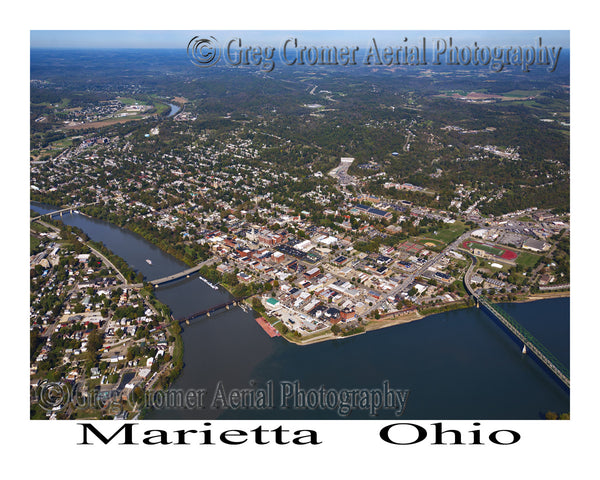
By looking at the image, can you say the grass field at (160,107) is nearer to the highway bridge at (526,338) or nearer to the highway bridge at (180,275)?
the highway bridge at (180,275)

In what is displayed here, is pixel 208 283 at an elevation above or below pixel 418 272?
below

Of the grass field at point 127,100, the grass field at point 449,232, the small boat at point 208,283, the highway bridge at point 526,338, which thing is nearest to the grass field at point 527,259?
the grass field at point 449,232

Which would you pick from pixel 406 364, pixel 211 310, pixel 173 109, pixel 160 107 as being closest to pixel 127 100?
pixel 160 107

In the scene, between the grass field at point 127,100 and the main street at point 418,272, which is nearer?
the main street at point 418,272

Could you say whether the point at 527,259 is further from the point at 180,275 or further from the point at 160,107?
the point at 160,107

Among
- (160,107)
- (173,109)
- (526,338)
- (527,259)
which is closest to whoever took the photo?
(526,338)
